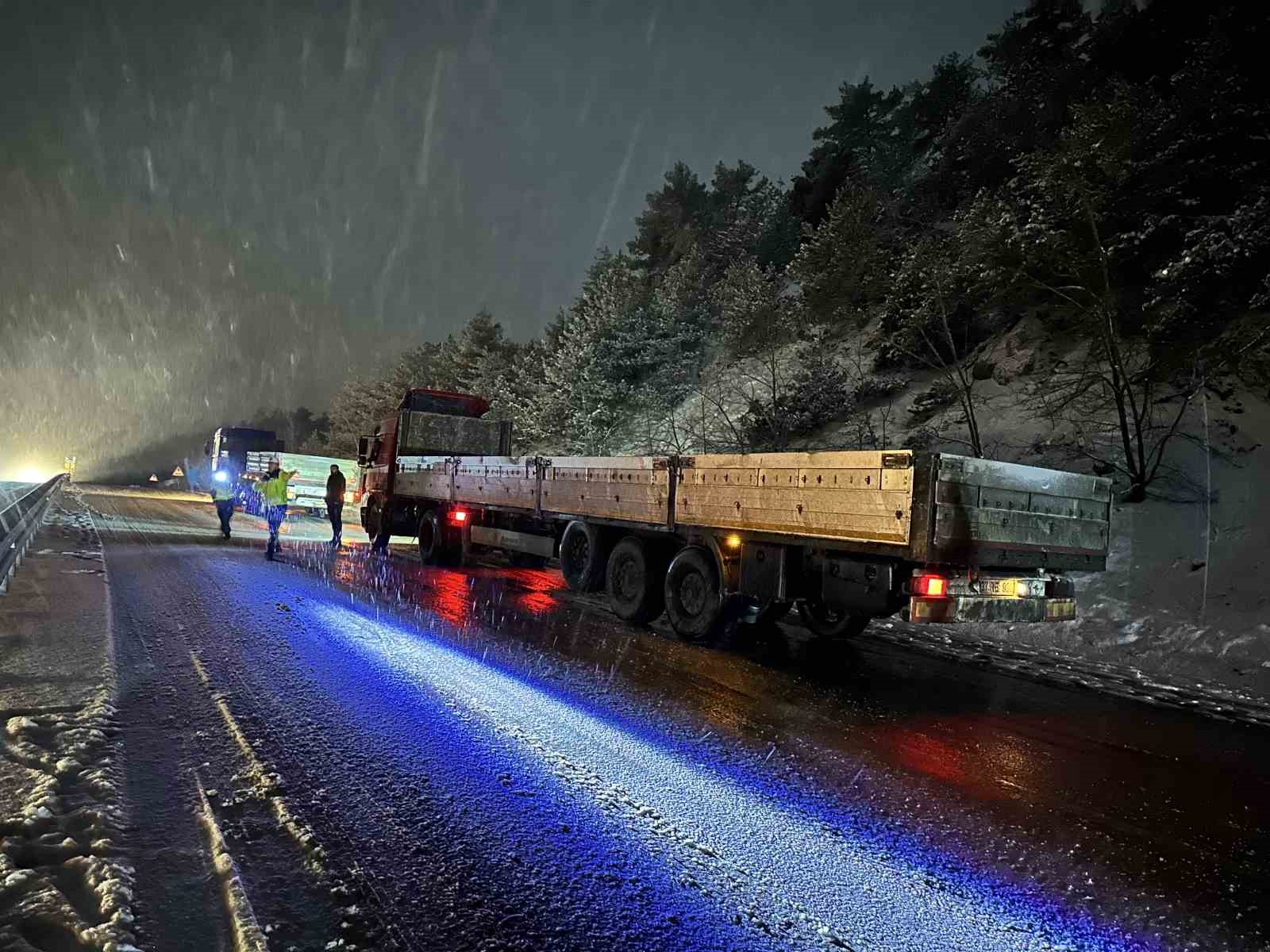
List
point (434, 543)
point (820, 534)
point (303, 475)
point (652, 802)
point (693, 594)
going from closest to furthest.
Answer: point (652, 802)
point (820, 534)
point (693, 594)
point (434, 543)
point (303, 475)

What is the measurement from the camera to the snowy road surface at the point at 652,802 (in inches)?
107

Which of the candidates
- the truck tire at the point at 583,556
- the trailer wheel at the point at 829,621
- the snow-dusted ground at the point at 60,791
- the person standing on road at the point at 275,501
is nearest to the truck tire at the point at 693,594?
the trailer wheel at the point at 829,621

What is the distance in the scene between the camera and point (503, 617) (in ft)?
28.1

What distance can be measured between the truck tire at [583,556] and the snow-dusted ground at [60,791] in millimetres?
5046

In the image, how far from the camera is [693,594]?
816 centimetres

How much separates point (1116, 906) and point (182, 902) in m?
3.55

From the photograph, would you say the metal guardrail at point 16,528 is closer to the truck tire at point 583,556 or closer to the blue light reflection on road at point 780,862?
the truck tire at point 583,556

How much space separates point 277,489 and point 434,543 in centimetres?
286

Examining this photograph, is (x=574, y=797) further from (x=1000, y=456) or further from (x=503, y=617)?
(x=1000, y=456)

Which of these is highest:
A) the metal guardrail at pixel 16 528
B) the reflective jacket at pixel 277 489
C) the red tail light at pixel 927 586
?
the reflective jacket at pixel 277 489

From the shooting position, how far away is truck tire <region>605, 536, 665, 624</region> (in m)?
8.72

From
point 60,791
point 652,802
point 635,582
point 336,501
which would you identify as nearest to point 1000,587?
point 635,582

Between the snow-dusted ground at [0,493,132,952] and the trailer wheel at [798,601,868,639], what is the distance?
624cm

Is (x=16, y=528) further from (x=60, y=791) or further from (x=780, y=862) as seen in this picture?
(x=780, y=862)
